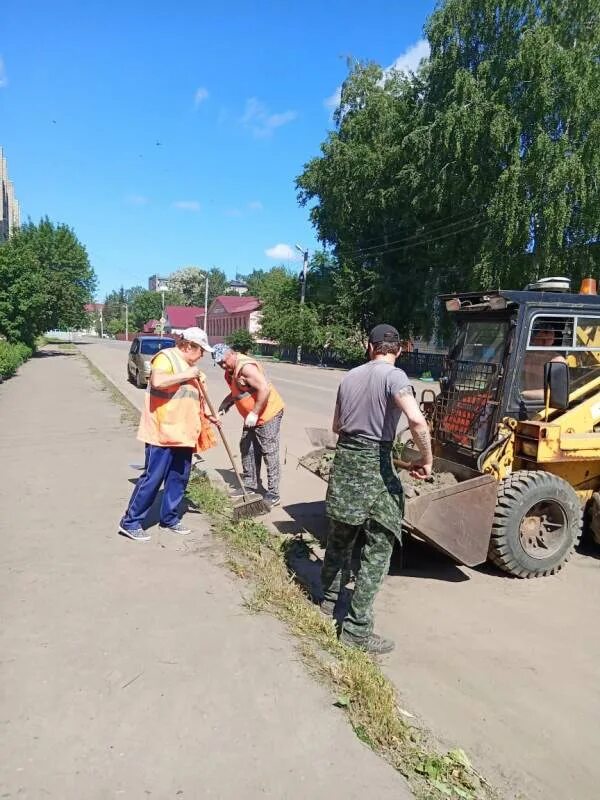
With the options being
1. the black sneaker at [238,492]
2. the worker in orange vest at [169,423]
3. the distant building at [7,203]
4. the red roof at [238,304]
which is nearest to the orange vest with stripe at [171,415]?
the worker in orange vest at [169,423]

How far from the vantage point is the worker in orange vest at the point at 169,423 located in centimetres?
505

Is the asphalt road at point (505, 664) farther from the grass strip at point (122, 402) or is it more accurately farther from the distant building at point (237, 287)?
the distant building at point (237, 287)

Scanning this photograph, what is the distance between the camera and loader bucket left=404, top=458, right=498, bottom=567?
169 inches

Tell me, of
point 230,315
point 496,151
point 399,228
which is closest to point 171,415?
point 496,151

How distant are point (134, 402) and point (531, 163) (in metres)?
19.1

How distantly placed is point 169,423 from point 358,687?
2736 mm

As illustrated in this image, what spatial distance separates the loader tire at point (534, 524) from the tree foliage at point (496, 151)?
74.6ft

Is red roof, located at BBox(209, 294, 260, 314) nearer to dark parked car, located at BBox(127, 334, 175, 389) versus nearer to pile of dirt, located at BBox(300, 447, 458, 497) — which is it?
dark parked car, located at BBox(127, 334, 175, 389)

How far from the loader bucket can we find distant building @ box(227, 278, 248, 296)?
474 ft

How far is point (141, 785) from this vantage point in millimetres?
2373

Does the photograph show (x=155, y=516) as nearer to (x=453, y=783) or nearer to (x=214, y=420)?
(x=214, y=420)

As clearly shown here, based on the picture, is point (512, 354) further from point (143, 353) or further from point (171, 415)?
point (143, 353)

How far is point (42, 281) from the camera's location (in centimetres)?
3734

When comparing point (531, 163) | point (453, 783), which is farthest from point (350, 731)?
point (531, 163)
